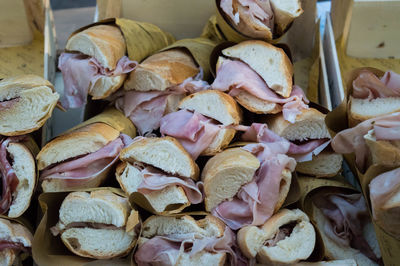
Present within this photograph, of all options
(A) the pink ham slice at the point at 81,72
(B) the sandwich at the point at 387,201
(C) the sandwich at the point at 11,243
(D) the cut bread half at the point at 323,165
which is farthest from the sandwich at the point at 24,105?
(B) the sandwich at the point at 387,201

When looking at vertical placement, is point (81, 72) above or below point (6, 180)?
above

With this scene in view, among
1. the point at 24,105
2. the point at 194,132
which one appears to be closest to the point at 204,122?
the point at 194,132

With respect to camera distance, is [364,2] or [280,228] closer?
[280,228]

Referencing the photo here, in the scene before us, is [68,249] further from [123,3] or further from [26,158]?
[123,3]

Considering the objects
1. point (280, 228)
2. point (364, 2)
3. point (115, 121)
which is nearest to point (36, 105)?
point (115, 121)

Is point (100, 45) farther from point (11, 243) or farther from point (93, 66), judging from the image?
point (11, 243)

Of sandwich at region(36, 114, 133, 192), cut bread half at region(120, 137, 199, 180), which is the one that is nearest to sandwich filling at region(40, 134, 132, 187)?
sandwich at region(36, 114, 133, 192)

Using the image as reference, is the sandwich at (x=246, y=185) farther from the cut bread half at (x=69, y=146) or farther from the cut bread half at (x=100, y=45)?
the cut bread half at (x=100, y=45)
